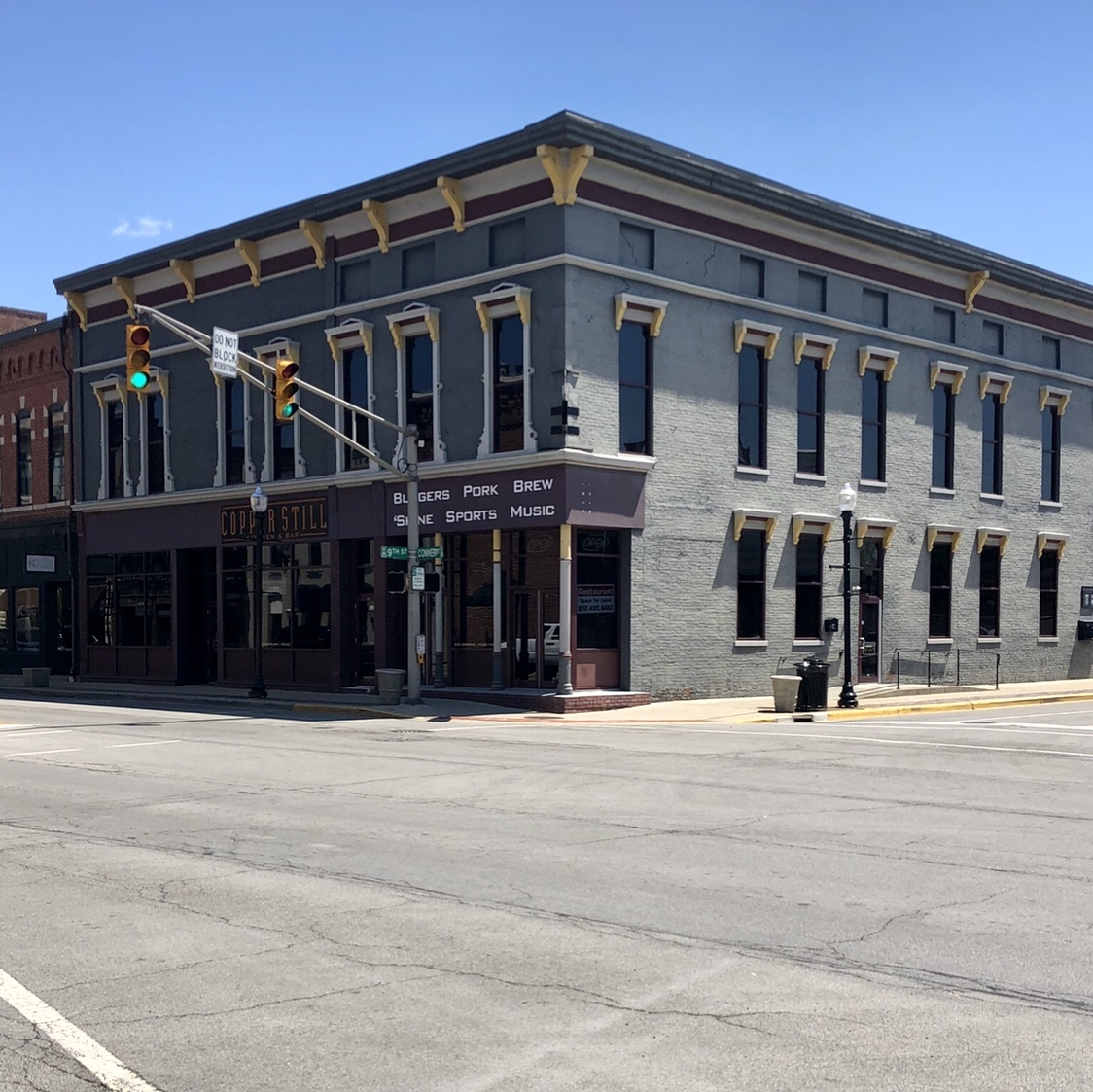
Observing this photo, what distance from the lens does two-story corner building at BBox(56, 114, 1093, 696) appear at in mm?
27094

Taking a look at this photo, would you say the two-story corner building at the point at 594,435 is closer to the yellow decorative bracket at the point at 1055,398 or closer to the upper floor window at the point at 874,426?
the upper floor window at the point at 874,426

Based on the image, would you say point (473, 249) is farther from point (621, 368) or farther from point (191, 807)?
point (191, 807)

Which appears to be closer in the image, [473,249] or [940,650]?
[473,249]

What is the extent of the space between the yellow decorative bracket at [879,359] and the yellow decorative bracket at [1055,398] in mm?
6915

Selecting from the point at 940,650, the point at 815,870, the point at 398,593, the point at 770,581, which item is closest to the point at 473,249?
the point at 398,593

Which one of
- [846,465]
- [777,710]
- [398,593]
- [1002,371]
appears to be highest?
[1002,371]

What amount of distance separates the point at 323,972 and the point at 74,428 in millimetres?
35170

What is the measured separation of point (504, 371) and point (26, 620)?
892 inches

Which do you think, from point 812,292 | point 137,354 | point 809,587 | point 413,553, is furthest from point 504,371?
point 137,354

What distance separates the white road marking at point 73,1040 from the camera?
5.48 meters

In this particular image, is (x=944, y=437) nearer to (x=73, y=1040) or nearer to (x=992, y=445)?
(x=992, y=445)

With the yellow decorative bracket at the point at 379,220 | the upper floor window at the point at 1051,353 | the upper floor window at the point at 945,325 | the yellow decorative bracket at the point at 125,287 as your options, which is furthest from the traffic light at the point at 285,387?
the upper floor window at the point at 1051,353

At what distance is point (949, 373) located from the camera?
114 feet

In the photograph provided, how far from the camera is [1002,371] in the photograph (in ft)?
120
